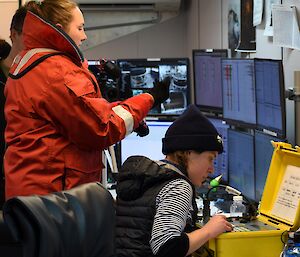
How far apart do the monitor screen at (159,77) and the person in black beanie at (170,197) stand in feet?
5.66

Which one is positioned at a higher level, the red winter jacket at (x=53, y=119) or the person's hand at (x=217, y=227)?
the red winter jacket at (x=53, y=119)

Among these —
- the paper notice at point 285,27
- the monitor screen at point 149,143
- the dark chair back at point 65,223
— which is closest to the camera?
the dark chair back at point 65,223

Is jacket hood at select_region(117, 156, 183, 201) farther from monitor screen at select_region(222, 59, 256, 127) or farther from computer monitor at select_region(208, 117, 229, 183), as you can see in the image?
computer monitor at select_region(208, 117, 229, 183)

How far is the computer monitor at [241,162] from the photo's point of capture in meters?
2.92

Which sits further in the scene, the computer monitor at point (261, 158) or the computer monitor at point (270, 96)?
the computer monitor at point (261, 158)

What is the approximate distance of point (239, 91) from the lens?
3084 mm

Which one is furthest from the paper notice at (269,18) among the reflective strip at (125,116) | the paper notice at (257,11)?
the reflective strip at (125,116)

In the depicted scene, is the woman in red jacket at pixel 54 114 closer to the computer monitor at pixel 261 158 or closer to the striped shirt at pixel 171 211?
the striped shirt at pixel 171 211

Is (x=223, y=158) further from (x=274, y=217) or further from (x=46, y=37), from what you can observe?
(x=46, y=37)

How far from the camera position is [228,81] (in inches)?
127

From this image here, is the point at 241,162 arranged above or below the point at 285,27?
below

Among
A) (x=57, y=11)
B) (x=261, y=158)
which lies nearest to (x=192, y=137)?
(x=261, y=158)

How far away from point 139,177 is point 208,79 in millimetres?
1560

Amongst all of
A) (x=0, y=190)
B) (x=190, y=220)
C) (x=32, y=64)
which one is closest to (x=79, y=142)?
(x=32, y=64)
